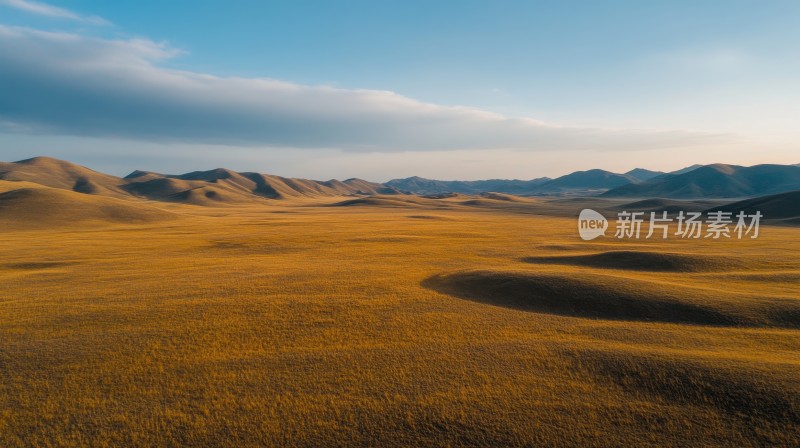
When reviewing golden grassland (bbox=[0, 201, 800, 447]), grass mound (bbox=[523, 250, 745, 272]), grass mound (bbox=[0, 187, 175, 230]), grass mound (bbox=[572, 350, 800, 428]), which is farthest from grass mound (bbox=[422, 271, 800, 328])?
grass mound (bbox=[0, 187, 175, 230])

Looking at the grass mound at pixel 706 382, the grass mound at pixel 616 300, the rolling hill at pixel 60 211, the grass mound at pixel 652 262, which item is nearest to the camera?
the grass mound at pixel 706 382

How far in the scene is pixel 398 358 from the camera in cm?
1966

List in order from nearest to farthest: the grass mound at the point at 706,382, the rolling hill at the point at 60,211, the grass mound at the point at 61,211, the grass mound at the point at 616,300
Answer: the grass mound at the point at 706,382 < the grass mound at the point at 616,300 < the rolling hill at the point at 60,211 < the grass mound at the point at 61,211

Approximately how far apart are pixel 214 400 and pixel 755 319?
105 ft

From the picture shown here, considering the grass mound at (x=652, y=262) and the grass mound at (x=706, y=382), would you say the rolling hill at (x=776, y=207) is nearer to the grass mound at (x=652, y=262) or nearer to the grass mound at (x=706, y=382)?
the grass mound at (x=652, y=262)

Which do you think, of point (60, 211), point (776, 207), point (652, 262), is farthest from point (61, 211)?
point (776, 207)

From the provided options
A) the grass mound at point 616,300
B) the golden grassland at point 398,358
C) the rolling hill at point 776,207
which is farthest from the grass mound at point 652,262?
the rolling hill at point 776,207

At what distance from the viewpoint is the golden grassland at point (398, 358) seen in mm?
14547

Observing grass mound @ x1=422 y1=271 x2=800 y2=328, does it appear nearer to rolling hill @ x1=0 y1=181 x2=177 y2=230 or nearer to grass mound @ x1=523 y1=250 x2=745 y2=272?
grass mound @ x1=523 y1=250 x2=745 y2=272

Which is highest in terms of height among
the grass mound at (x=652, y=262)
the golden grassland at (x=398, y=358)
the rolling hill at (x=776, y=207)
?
the rolling hill at (x=776, y=207)

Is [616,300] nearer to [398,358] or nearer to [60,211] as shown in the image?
[398,358]

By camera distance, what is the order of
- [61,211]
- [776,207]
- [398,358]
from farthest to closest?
[776,207], [61,211], [398,358]

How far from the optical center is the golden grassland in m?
14.5

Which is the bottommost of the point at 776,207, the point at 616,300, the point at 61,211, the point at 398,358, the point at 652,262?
the point at 398,358
